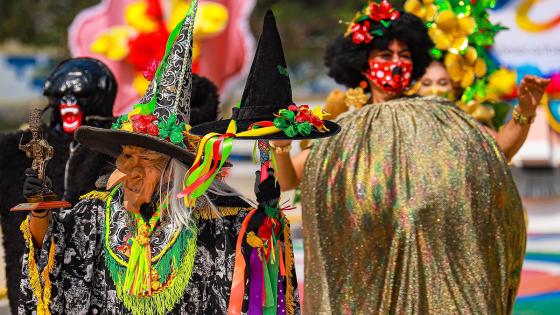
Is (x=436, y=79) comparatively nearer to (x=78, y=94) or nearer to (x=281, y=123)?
(x=78, y=94)

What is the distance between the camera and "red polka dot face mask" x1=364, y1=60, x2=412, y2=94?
5.46 meters

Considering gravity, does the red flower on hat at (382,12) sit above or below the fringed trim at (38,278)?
above

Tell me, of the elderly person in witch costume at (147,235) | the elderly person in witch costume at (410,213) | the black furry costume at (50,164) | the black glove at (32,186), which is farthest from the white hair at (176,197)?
the black furry costume at (50,164)

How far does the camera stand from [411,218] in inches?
194

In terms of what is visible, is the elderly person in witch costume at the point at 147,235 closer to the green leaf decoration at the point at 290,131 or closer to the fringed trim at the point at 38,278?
the fringed trim at the point at 38,278

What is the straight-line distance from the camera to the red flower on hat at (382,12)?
5.69 meters

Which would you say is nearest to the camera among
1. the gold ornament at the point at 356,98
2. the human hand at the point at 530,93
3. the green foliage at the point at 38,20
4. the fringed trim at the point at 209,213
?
the fringed trim at the point at 209,213

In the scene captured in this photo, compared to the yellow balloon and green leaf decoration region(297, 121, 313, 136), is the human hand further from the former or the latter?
the yellow balloon

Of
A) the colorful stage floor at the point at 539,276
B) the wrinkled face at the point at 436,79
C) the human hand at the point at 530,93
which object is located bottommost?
the colorful stage floor at the point at 539,276

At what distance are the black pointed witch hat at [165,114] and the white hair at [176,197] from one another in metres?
0.06

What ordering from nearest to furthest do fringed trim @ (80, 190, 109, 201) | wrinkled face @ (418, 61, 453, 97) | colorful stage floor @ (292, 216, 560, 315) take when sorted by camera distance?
fringed trim @ (80, 190, 109, 201), wrinkled face @ (418, 61, 453, 97), colorful stage floor @ (292, 216, 560, 315)

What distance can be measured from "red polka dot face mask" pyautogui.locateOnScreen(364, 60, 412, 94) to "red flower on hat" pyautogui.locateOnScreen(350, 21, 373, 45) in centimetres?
17

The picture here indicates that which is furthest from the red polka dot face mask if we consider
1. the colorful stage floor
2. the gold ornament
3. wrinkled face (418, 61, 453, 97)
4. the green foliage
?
the green foliage

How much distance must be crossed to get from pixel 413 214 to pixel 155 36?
12.6 ft
